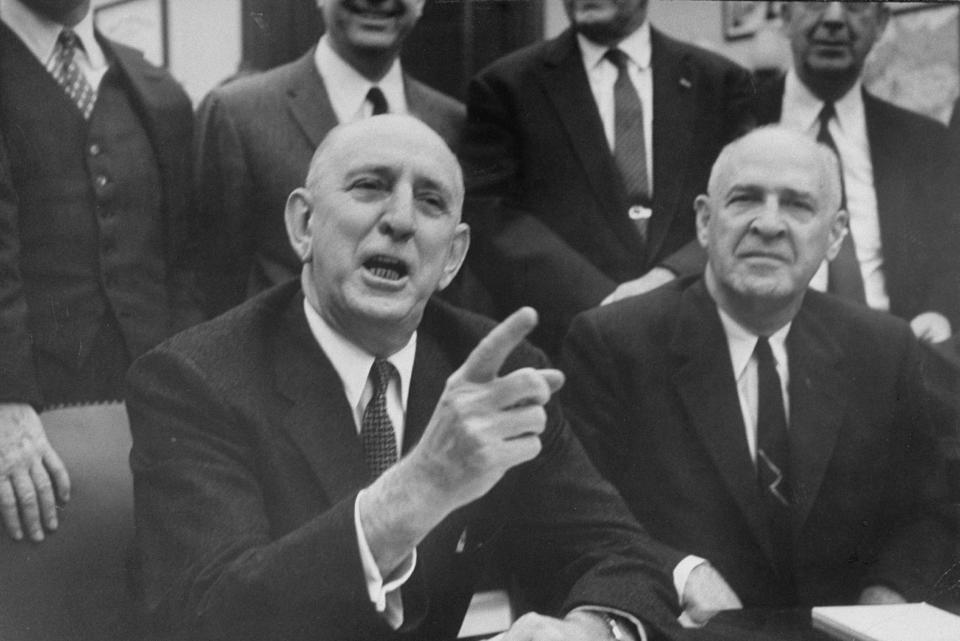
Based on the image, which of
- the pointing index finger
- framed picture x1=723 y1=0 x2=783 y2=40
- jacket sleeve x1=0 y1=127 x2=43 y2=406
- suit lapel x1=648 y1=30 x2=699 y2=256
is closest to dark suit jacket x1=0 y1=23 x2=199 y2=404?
jacket sleeve x1=0 y1=127 x2=43 y2=406

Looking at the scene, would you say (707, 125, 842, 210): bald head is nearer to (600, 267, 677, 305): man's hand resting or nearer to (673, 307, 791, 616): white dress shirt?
(600, 267, 677, 305): man's hand resting

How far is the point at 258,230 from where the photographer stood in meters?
2.29

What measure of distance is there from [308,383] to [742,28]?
1296 mm

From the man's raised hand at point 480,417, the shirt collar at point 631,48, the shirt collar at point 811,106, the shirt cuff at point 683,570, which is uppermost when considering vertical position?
the shirt collar at point 631,48

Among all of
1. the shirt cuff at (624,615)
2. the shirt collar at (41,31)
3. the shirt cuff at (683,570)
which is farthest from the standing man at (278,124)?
the shirt cuff at (683,570)

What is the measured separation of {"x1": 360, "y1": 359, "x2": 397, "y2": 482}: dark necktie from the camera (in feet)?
7.13

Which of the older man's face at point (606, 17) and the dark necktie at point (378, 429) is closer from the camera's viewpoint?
the dark necktie at point (378, 429)

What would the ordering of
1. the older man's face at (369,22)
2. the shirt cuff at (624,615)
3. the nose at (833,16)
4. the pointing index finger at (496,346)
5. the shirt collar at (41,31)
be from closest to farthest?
1. the pointing index finger at (496,346)
2. the shirt cuff at (624,615)
3. the shirt collar at (41,31)
4. the older man's face at (369,22)
5. the nose at (833,16)

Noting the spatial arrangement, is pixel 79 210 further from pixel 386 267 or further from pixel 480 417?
pixel 480 417

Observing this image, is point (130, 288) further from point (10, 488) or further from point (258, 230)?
point (10, 488)

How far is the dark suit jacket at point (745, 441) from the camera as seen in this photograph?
2428 mm

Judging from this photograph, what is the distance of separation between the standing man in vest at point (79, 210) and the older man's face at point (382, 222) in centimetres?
33

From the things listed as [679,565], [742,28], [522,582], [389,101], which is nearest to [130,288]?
[389,101]

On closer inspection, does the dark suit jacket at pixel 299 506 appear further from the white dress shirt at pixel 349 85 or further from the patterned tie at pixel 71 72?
the patterned tie at pixel 71 72
